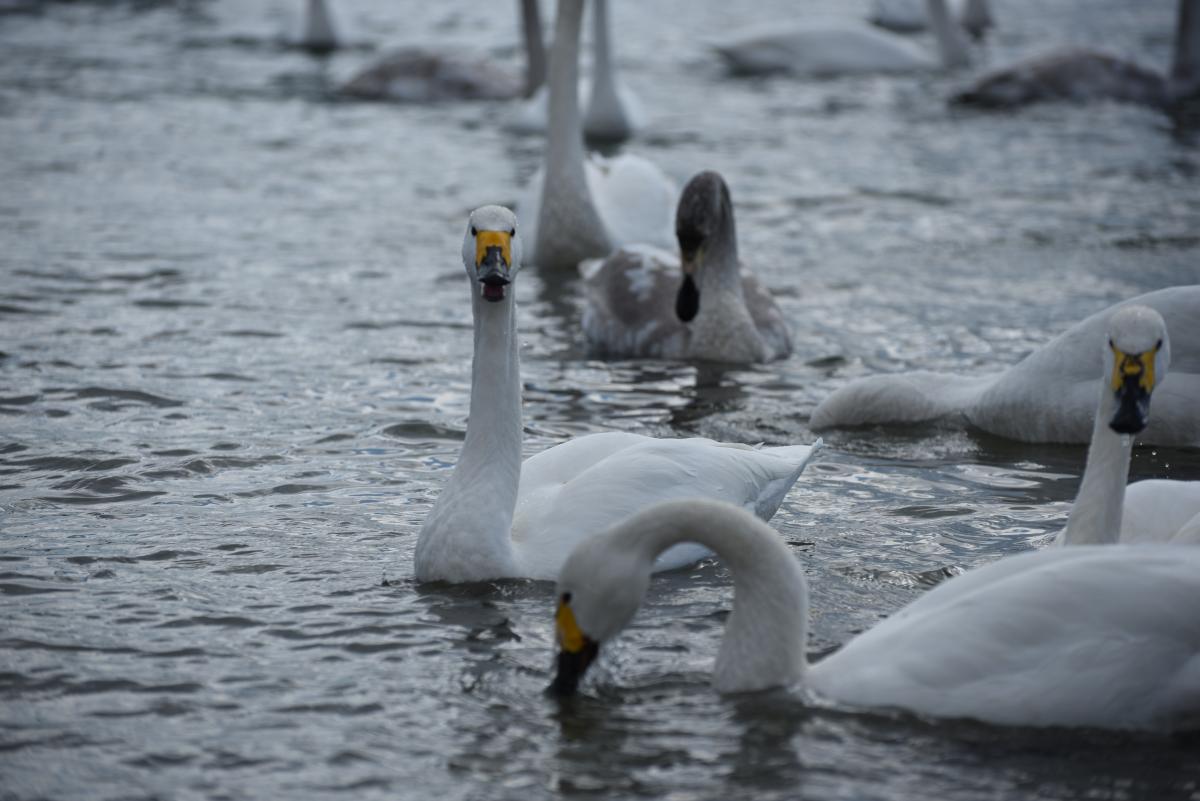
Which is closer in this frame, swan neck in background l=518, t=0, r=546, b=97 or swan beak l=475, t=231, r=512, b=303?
swan beak l=475, t=231, r=512, b=303

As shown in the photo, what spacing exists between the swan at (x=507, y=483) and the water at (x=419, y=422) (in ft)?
0.49

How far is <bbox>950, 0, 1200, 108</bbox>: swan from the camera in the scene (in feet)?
62.1

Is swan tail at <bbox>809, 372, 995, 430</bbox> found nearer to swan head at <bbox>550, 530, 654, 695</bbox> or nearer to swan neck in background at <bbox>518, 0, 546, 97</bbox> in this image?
swan head at <bbox>550, 530, 654, 695</bbox>

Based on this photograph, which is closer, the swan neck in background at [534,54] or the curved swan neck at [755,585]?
the curved swan neck at [755,585]

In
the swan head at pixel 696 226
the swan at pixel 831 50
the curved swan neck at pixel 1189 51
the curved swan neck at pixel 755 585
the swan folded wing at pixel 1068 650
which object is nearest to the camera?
the swan folded wing at pixel 1068 650

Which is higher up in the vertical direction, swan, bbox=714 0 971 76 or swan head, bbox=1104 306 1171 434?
swan, bbox=714 0 971 76

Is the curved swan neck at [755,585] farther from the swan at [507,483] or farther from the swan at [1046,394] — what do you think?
the swan at [1046,394]

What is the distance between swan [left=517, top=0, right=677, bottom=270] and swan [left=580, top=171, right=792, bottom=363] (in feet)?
5.68

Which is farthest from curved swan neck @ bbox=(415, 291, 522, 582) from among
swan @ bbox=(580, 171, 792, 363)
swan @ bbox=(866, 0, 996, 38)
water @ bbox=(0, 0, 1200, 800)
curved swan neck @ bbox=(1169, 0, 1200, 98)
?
swan @ bbox=(866, 0, 996, 38)

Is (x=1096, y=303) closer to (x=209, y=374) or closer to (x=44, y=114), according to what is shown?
(x=209, y=374)

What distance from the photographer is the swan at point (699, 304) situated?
10.2 metres

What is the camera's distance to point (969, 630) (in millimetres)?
5352

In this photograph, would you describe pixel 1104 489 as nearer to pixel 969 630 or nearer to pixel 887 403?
pixel 969 630

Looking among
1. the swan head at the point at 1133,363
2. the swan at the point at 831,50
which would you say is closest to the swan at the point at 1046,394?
the swan head at the point at 1133,363
